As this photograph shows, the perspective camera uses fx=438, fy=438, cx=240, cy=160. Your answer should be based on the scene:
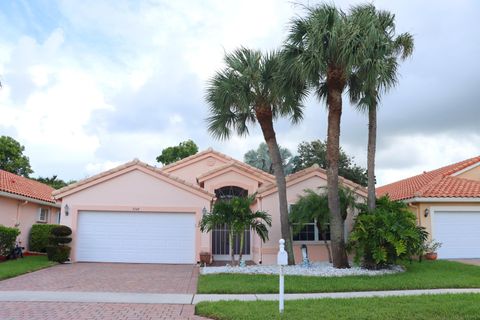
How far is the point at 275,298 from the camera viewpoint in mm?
9969

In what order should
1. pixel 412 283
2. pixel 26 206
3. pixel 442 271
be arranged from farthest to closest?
pixel 26 206
pixel 442 271
pixel 412 283

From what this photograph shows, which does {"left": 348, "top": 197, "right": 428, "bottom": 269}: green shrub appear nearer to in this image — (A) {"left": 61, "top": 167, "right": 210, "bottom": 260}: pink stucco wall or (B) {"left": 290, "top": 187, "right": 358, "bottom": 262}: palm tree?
(B) {"left": 290, "top": 187, "right": 358, "bottom": 262}: palm tree

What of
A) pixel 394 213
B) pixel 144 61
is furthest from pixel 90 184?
pixel 394 213

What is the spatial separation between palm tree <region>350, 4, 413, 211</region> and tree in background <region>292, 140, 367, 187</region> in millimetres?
25909

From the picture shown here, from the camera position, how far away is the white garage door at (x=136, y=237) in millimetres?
18359

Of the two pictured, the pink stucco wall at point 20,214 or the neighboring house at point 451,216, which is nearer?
the neighboring house at point 451,216

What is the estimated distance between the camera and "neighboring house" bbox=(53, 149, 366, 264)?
18375 millimetres

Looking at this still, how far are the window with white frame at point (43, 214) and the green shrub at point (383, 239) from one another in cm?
1760

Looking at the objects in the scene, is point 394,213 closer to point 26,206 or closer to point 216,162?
point 216,162

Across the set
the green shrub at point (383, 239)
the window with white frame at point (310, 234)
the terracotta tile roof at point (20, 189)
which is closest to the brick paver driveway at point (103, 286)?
the window with white frame at point (310, 234)

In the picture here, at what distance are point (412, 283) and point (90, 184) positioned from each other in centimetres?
1329

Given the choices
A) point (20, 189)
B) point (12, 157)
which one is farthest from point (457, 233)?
point (12, 157)

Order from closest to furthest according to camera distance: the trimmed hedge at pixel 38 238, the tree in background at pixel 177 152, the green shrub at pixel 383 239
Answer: the green shrub at pixel 383 239
the trimmed hedge at pixel 38 238
the tree in background at pixel 177 152

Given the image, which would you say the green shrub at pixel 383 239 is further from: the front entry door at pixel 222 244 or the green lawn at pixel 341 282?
the front entry door at pixel 222 244
